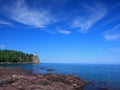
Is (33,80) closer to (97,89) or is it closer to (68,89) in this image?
(68,89)

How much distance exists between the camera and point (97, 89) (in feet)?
188

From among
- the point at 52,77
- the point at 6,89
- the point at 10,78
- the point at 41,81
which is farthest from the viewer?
the point at 52,77

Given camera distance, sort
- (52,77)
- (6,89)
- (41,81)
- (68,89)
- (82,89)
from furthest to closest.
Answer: (52,77) < (82,89) < (41,81) < (68,89) < (6,89)

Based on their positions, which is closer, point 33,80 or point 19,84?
point 19,84

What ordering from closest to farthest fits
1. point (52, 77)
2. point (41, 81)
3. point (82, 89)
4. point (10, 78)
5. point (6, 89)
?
1. point (6, 89)
2. point (41, 81)
3. point (10, 78)
4. point (82, 89)
5. point (52, 77)

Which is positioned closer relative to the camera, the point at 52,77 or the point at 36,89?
the point at 36,89

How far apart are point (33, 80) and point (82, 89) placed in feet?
58.3

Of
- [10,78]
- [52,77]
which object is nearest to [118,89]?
→ [52,77]

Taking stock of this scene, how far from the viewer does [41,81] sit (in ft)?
146

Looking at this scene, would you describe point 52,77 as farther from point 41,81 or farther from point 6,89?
point 6,89

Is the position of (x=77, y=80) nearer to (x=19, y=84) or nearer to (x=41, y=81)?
(x=41, y=81)

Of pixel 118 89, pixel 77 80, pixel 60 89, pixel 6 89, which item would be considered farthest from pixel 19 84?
pixel 118 89

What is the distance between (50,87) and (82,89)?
2150cm

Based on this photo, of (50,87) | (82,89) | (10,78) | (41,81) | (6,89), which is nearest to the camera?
(6,89)
